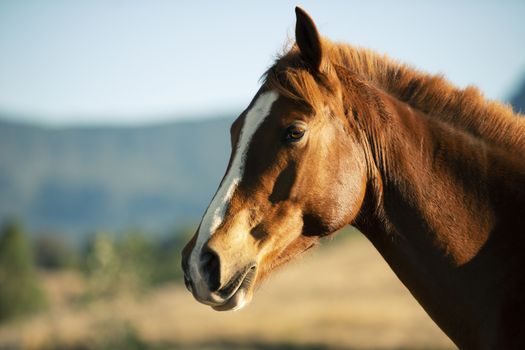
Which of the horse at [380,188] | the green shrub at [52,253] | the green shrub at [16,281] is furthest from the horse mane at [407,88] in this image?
the green shrub at [52,253]

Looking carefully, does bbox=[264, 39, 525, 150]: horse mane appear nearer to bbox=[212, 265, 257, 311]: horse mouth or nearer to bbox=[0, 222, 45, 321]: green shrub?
bbox=[212, 265, 257, 311]: horse mouth

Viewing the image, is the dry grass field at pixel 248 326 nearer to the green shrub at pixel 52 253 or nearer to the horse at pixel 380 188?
the horse at pixel 380 188

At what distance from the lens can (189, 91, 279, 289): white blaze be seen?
3.44 m

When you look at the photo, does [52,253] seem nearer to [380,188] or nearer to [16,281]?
[16,281]

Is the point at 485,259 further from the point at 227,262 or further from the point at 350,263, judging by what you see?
the point at 350,263

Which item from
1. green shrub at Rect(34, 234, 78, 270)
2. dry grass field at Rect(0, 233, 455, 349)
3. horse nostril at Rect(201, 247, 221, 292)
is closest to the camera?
horse nostril at Rect(201, 247, 221, 292)

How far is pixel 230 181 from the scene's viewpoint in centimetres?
360

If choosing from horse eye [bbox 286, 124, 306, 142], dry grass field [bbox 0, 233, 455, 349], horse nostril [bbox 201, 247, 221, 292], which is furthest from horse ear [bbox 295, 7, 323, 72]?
dry grass field [bbox 0, 233, 455, 349]

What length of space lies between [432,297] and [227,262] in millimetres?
1210

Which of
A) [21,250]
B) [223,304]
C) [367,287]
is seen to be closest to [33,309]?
[21,250]

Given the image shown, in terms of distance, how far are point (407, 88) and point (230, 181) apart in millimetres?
1277

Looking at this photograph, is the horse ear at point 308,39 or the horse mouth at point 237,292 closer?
the horse mouth at point 237,292

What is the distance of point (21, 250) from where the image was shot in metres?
61.1

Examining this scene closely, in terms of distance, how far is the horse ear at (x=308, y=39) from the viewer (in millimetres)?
3635
